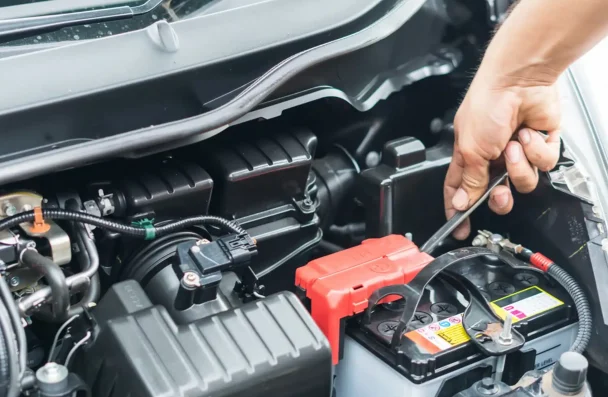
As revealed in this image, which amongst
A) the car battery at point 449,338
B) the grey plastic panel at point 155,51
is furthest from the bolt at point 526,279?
the grey plastic panel at point 155,51

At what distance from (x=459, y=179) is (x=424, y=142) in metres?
0.17

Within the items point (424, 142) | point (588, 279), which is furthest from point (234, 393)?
point (424, 142)

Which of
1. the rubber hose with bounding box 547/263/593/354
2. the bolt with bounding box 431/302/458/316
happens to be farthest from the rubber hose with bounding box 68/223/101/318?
the rubber hose with bounding box 547/263/593/354

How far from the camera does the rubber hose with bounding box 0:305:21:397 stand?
0.91m

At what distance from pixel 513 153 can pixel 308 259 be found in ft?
1.39

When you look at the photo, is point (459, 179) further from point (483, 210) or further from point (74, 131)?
A: point (74, 131)

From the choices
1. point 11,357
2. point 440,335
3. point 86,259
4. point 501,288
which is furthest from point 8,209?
point 501,288

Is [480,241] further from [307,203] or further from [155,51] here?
[155,51]

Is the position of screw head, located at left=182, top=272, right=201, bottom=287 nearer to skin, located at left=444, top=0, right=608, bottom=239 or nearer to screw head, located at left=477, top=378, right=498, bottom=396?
screw head, located at left=477, top=378, right=498, bottom=396

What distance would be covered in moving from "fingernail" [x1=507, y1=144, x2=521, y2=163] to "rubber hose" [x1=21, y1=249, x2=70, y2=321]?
2.68 ft

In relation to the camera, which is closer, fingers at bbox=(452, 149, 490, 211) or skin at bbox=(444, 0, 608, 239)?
skin at bbox=(444, 0, 608, 239)

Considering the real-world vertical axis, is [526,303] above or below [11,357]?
below

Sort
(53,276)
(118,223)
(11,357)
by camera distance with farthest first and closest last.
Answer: (118,223), (53,276), (11,357)

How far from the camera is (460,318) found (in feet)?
4.12
